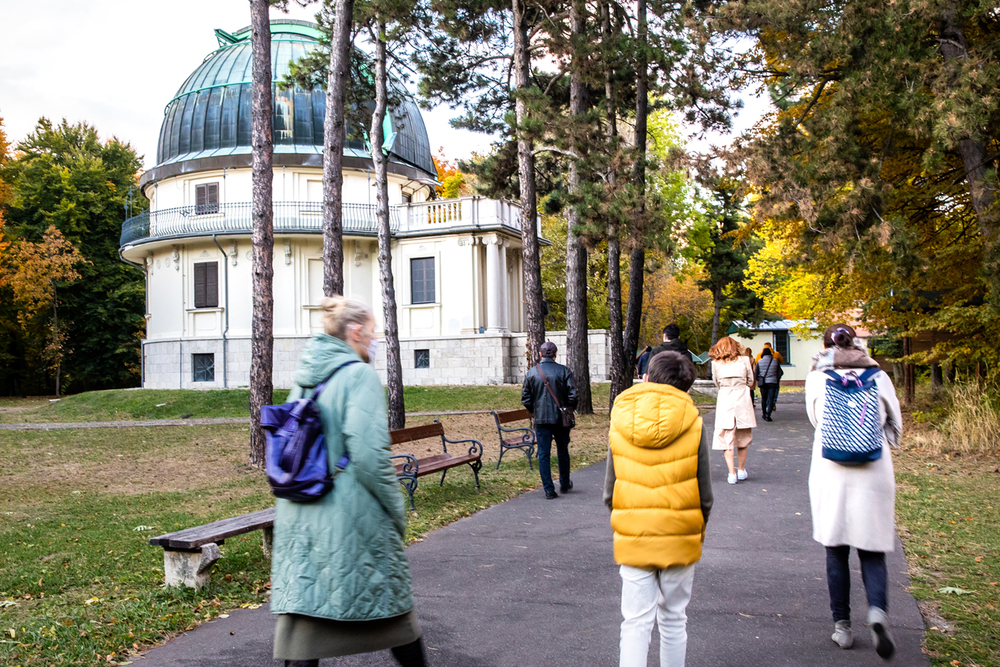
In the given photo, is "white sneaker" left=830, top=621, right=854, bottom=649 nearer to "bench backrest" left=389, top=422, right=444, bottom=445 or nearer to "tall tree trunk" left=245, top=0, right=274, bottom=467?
"bench backrest" left=389, top=422, right=444, bottom=445

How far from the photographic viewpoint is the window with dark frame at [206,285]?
3453 cm

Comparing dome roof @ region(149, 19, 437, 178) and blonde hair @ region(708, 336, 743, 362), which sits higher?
dome roof @ region(149, 19, 437, 178)

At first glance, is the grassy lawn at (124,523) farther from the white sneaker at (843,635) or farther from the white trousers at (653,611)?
the white sneaker at (843,635)

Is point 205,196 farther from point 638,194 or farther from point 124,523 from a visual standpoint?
point 124,523

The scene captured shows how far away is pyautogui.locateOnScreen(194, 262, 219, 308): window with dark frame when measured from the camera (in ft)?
113

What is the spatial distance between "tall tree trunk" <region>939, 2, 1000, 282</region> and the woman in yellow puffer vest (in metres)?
10.7

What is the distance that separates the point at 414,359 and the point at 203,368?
8.93 m

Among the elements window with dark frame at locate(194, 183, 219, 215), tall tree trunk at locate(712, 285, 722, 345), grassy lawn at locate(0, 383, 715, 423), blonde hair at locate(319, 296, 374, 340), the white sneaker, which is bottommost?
the white sneaker

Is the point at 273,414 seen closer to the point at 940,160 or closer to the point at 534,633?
the point at 534,633

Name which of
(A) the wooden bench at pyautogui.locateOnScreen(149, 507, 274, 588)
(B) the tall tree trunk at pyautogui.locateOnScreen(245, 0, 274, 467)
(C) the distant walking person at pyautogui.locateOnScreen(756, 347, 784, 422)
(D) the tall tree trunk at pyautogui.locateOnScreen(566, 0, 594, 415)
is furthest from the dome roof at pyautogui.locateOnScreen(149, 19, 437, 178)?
(A) the wooden bench at pyautogui.locateOnScreen(149, 507, 274, 588)

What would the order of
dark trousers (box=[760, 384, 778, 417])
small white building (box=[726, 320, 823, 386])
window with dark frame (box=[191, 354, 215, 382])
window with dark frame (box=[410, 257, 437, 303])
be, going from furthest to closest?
small white building (box=[726, 320, 823, 386]), window with dark frame (box=[410, 257, 437, 303]), window with dark frame (box=[191, 354, 215, 382]), dark trousers (box=[760, 384, 778, 417])

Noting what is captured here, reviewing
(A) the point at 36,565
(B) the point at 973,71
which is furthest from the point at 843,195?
(A) the point at 36,565

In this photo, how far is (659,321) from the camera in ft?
151

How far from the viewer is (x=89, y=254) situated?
153 ft
